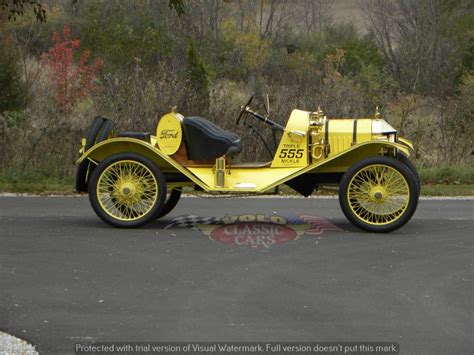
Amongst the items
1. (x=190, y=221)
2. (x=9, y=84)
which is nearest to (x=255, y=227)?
(x=190, y=221)

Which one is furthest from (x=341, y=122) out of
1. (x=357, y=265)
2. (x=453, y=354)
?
(x=453, y=354)

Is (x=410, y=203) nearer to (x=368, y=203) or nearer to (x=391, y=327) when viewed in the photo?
(x=368, y=203)

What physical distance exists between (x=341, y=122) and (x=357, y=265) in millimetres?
2559

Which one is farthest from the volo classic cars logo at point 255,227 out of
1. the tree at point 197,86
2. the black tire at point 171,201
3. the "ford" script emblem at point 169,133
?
the tree at point 197,86

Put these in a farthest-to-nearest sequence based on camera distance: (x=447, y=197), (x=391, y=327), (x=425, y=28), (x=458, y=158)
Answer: (x=425, y=28), (x=458, y=158), (x=447, y=197), (x=391, y=327)

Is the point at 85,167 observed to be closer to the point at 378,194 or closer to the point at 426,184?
the point at 378,194

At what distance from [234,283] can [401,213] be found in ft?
10.1

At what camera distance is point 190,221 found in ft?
40.7

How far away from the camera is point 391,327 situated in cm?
756

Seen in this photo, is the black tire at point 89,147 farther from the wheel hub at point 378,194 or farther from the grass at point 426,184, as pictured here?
the grass at point 426,184

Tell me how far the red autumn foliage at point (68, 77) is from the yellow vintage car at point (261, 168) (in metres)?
13.2

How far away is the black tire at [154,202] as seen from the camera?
11578 millimetres

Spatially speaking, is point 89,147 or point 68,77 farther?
point 68,77

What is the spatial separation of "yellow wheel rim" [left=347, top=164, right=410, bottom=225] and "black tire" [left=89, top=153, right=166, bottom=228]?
211 centimetres
